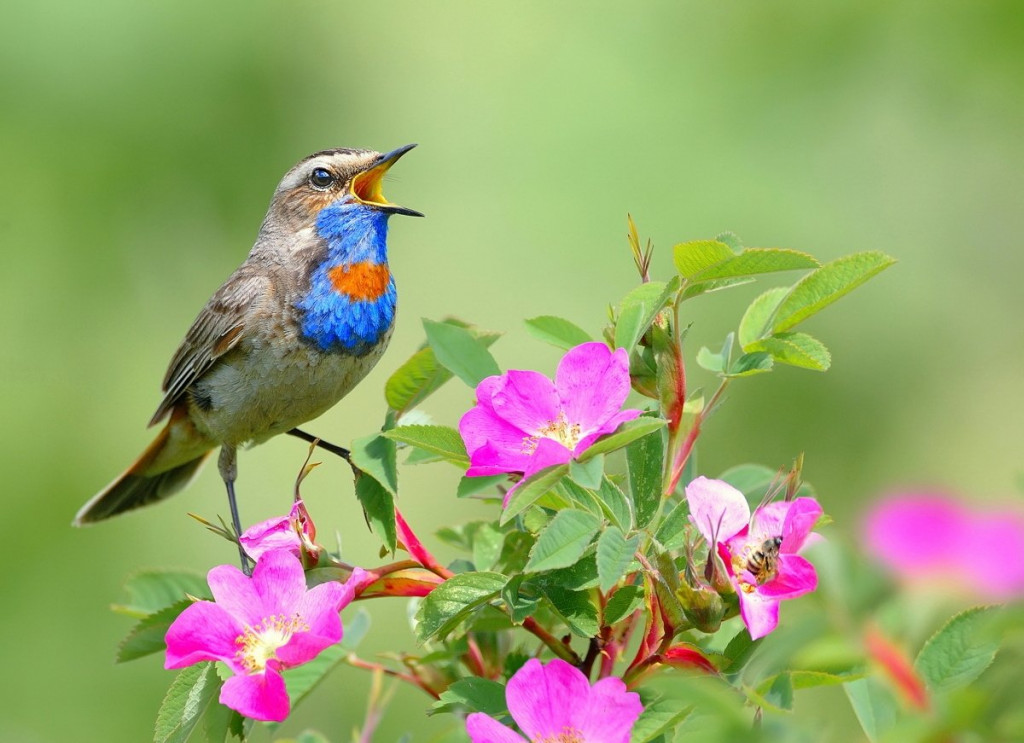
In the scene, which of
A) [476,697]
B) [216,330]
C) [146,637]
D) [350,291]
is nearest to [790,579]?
[476,697]

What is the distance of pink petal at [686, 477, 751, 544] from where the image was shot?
1223 millimetres

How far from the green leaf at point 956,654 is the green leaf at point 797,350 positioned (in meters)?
0.33

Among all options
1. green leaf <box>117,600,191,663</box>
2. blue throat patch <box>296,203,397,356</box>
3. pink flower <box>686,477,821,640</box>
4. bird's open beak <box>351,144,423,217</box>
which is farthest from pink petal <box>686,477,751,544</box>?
bird's open beak <box>351,144,423,217</box>

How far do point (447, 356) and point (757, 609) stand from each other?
0.50 m

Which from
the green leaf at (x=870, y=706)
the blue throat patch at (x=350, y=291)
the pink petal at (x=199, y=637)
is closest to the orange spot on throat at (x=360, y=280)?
the blue throat patch at (x=350, y=291)

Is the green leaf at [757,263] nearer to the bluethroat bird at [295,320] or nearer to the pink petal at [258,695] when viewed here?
A: the pink petal at [258,695]

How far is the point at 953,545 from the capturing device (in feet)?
2.98

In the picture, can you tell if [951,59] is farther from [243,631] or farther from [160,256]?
[243,631]

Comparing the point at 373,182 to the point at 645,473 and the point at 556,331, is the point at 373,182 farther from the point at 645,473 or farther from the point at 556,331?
the point at 645,473

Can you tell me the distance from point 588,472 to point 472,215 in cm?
427

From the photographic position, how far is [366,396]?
15.9 ft

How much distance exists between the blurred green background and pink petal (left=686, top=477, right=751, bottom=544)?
313 centimetres

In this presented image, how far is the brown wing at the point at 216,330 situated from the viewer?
2.80 meters

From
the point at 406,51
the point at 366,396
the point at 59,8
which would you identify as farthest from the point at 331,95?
the point at 366,396
